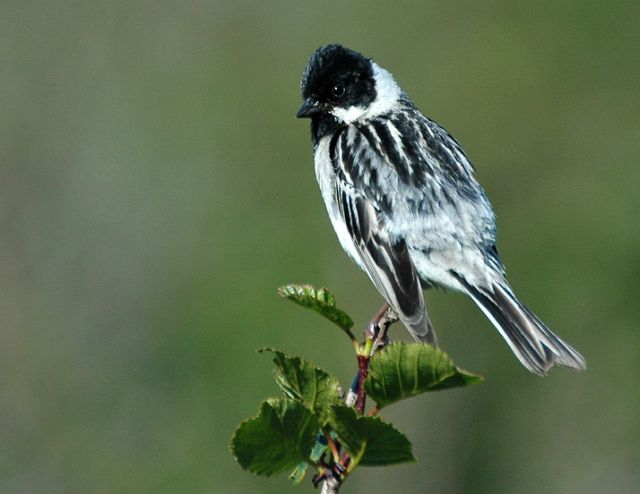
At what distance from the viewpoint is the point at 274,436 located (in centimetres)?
189

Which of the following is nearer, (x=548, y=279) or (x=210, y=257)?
(x=548, y=279)

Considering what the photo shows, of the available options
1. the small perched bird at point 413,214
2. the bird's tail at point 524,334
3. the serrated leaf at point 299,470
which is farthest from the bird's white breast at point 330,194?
the serrated leaf at point 299,470

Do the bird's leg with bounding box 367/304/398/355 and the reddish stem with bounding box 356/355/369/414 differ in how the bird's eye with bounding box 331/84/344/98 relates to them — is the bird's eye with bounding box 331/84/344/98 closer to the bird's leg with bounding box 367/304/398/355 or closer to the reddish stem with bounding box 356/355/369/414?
the bird's leg with bounding box 367/304/398/355

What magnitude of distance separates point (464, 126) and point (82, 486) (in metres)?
3.82

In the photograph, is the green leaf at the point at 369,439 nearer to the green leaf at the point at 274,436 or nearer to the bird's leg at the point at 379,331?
the green leaf at the point at 274,436

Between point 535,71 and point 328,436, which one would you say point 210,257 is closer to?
point 535,71

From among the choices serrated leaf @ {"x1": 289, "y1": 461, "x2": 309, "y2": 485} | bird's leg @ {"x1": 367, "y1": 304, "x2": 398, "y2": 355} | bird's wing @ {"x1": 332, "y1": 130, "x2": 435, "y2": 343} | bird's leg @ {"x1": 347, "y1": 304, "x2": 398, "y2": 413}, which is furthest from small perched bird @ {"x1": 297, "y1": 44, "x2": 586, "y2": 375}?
serrated leaf @ {"x1": 289, "y1": 461, "x2": 309, "y2": 485}

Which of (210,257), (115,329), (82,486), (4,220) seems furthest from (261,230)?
(82,486)

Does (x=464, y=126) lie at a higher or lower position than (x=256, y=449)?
higher

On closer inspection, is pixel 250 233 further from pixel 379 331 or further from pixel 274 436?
pixel 274 436

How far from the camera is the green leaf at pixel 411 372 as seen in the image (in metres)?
1.84

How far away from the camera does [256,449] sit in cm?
191

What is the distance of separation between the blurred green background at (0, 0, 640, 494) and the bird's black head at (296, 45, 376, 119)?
65.7 inches

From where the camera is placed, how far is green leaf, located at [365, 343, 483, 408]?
184 centimetres
